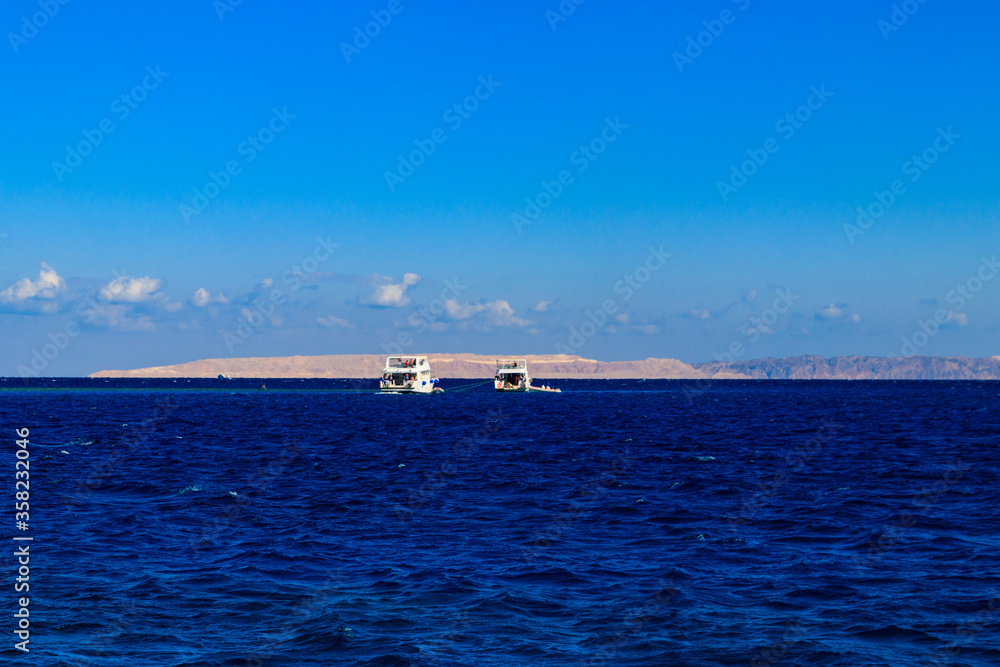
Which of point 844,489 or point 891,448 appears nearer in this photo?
point 844,489

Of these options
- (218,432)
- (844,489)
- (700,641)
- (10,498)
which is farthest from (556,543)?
(218,432)

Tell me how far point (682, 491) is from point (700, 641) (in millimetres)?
20410

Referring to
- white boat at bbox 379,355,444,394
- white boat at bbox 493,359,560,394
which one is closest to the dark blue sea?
white boat at bbox 379,355,444,394

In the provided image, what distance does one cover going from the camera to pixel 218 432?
2884 inches

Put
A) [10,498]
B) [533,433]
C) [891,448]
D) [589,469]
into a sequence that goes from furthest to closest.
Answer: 1. [533,433]
2. [891,448]
3. [589,469]
4. [10,498]

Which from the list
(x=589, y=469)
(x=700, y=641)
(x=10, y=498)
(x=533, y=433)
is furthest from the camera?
(x=533, y=433)

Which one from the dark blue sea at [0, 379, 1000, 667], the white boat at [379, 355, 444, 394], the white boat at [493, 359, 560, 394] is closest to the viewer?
the dark blue sea at [0, 379, 1000, 667]

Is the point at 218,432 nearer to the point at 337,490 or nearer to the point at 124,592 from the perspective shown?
the point at 337,490

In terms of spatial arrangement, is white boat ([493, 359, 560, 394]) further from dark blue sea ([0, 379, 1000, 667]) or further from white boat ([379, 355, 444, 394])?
dark blue sea ([0, 379, 1000, 667])

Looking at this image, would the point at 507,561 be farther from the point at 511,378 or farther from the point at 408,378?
the point at 511,378

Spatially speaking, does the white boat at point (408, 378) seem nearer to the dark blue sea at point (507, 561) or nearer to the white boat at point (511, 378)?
the white boat at point (511, 378)

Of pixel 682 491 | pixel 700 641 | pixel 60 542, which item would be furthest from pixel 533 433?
pixel 700 641

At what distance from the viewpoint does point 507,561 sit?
22484 mm

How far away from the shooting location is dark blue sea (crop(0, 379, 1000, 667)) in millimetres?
15953
